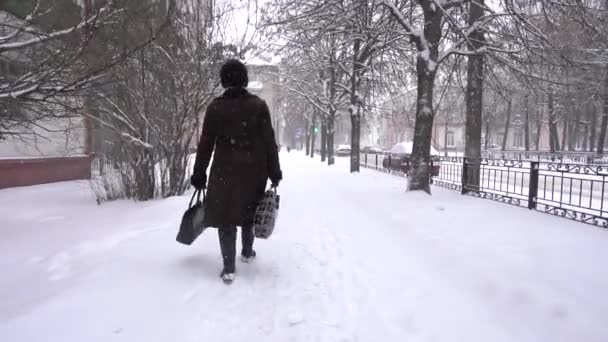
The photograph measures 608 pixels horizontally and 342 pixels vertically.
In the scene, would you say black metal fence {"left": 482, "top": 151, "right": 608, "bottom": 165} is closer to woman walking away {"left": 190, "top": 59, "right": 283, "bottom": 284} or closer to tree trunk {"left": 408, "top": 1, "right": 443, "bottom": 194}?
tree trunk {"left": 408, "top": 1, "right": 443, "bottom": 194}

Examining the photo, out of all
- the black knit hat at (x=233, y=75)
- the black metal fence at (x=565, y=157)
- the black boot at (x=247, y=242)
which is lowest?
the black boot at (x=247, y=242)

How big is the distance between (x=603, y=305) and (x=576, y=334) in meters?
0.49

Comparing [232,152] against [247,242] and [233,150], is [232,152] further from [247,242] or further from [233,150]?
[247,242]

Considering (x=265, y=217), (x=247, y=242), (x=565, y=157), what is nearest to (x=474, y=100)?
(x=247, y=242)

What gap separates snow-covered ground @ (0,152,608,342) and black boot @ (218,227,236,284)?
4.9 inches

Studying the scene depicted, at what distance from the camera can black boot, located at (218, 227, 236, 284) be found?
3.34 metres

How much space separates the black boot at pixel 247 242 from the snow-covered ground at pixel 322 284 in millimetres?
121

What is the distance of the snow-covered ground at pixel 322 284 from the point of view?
271 centimetres

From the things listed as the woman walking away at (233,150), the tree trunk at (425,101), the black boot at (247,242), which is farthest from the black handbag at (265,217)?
the tree trunk at (425,101)

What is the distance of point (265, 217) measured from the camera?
320 cm

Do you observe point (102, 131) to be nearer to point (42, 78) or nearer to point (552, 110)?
point (42, 78)

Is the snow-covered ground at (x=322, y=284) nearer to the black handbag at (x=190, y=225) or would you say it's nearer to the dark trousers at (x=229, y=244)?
the dark trousers at (x=229, y=244)

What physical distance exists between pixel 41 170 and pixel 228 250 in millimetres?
12279

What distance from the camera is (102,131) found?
9.50 m
